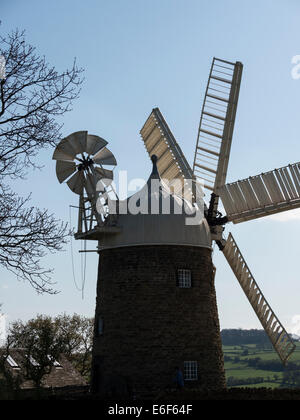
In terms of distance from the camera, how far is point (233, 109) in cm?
2591

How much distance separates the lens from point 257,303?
83.4 ft

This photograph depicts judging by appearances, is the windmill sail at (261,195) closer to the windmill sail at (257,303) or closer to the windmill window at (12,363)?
the windmill sail at (257,303)

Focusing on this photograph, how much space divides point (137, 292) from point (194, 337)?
2695mm

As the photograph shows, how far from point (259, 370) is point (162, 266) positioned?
252 ft

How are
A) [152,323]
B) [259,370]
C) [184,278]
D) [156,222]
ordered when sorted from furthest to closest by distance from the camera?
[259,370]
[156,222]
[184,278]
[152,323]

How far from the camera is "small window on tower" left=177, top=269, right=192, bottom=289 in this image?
22.8 meters

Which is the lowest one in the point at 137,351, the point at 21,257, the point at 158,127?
the point at 137,351

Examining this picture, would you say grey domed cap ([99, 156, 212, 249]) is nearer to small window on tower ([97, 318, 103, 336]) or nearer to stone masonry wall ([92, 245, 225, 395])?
stone masonry wall ([92, 245, 225, 395])

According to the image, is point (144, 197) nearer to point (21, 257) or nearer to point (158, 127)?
point (158, 127)

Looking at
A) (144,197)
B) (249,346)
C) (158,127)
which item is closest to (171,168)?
(158,127)

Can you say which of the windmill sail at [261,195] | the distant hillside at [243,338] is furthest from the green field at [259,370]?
the windmill sail at [261,195]

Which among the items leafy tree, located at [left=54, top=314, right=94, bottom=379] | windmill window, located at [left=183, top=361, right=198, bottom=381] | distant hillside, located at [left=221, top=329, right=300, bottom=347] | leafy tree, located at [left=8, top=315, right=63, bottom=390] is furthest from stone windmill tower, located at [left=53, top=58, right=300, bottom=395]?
distant hillside, located at [left=221, top=329, right=300, bottom=347]

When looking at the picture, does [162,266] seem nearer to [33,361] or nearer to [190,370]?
[190,370]

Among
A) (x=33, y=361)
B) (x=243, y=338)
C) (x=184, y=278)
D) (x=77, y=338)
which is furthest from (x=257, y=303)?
(x=243, y=338)
